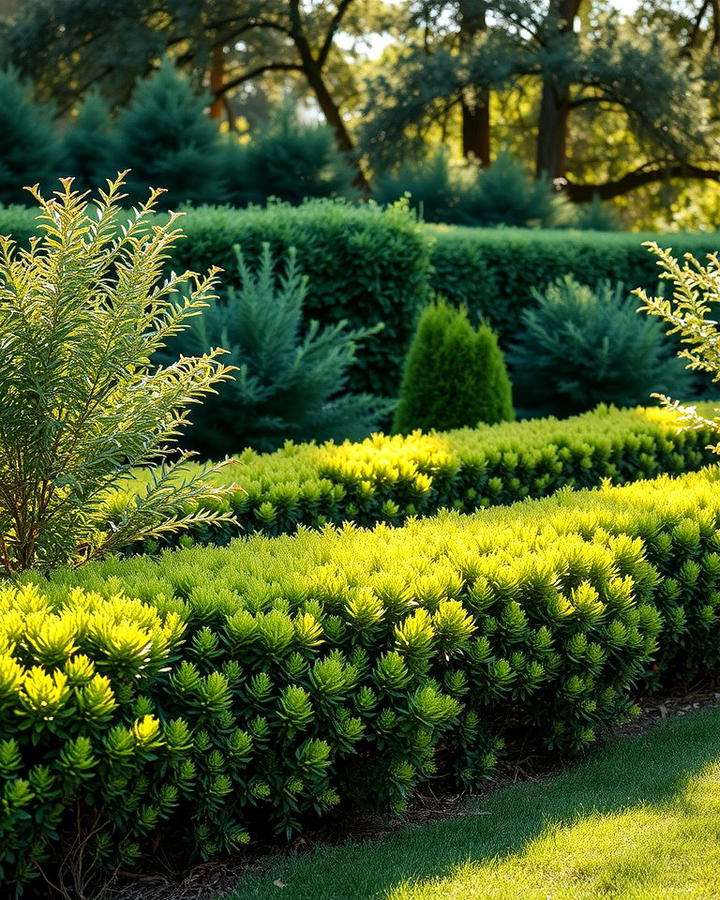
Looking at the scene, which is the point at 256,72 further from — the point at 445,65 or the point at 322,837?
the point at 322,837

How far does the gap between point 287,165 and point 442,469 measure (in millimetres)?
10275

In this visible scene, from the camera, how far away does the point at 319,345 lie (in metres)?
7.76

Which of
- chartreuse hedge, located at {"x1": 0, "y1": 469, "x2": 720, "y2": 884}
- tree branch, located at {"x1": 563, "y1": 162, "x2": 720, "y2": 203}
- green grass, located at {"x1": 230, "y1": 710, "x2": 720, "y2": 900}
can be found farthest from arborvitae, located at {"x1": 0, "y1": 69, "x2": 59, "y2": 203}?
green grass, located at {"x1": 230, "y1": 710, "x2": 720, "y2": 900}

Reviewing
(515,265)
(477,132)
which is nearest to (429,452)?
(515,265)

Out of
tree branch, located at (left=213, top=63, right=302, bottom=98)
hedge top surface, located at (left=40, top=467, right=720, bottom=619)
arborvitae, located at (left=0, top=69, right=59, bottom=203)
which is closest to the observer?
hedge top surface, located at (left=40, top=467, right=720, bottom=619)

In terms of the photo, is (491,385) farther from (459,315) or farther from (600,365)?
(600,365)

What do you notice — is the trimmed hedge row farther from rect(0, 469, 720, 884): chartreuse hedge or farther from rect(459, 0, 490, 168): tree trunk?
rect(459, 0, 490, 168): tree trunk

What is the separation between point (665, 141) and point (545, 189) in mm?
4707

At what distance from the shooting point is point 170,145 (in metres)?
15.0

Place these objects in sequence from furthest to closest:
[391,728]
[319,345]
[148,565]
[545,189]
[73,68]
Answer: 1. [73,68]
2. [545,189]
3. [319,345]
4. [148,565]
5. [391,728]

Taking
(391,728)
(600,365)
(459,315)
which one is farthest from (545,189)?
(391,728)

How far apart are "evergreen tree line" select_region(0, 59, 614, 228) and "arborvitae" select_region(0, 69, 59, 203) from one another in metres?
0.01

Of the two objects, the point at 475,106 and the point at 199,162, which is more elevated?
the point at 475,106

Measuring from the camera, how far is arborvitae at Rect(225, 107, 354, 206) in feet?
49.3
